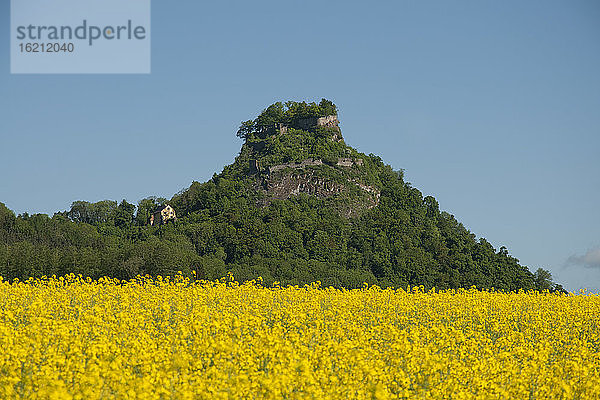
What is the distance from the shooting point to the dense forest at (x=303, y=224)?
233 feet

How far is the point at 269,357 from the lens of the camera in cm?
1156

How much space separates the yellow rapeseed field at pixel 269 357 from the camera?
30.2 ft

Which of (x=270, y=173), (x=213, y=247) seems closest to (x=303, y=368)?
(x=213, y=247)

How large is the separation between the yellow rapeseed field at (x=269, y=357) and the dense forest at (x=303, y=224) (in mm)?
35410

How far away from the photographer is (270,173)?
4195 inches

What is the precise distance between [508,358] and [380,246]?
7633 centimetres

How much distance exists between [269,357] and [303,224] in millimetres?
80632

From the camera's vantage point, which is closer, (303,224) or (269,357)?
(269,357)

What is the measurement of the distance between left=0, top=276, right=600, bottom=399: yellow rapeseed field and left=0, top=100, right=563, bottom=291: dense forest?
35.4 meters

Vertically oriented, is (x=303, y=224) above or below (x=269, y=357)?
above

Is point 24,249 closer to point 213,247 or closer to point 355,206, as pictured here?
Answer: point 213,247

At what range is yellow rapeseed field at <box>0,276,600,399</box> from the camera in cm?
921

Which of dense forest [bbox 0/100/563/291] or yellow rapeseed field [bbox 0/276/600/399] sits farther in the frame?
dense forest [bbox 0/100/563/291]

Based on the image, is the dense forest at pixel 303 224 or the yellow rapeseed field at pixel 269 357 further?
the dense forest at pixel 303 224
